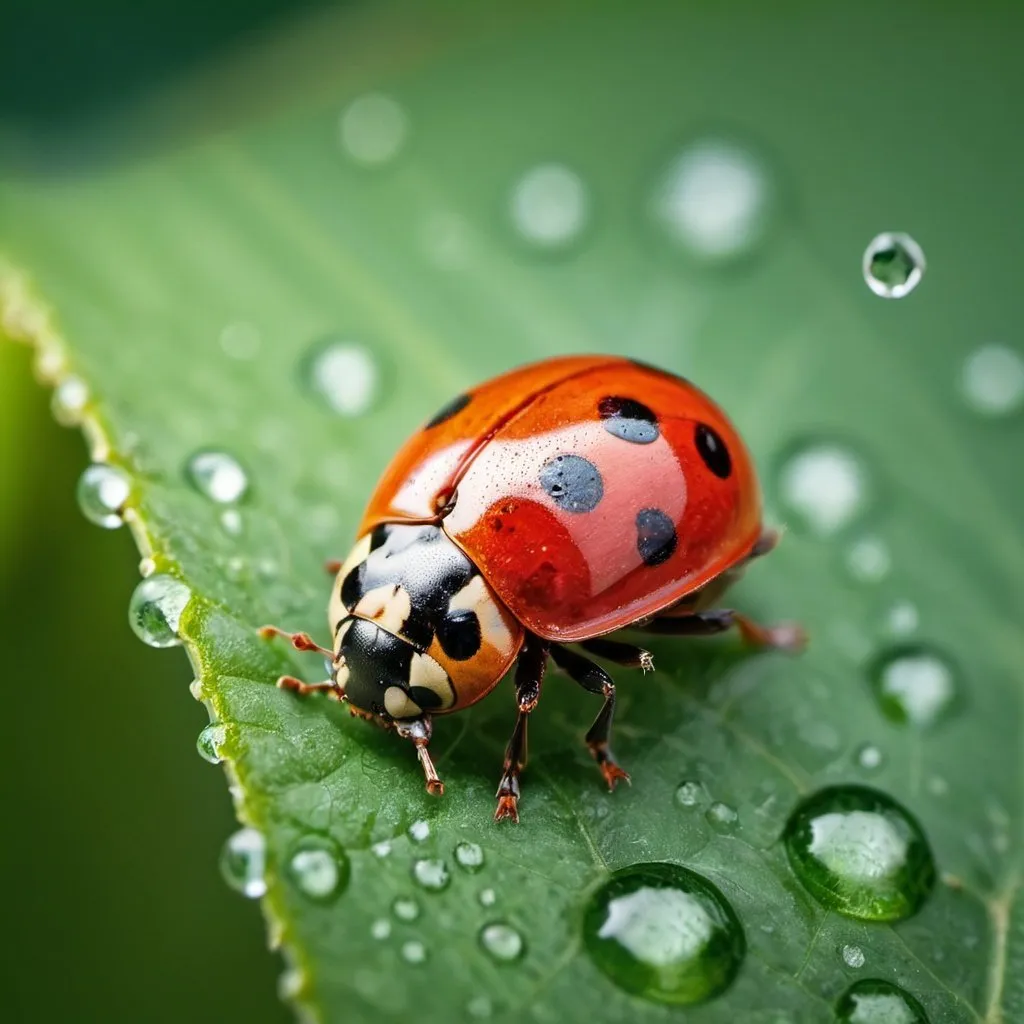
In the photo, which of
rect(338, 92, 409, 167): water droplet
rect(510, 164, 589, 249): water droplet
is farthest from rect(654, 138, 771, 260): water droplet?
rect(338, 92, 409, 167): water droplet

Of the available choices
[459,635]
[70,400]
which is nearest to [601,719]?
[459,635]

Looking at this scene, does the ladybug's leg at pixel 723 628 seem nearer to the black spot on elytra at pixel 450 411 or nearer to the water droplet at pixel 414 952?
the black spot on elytra at pixel 450 411

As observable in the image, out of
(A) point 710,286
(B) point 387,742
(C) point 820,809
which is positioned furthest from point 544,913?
(A) point 710,286

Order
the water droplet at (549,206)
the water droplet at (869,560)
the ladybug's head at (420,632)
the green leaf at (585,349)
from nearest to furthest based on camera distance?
the green leaf at (585,349) → the ladybug's head at (420,632) → the water droplet at (869,560) → the water droplet at (549,206)

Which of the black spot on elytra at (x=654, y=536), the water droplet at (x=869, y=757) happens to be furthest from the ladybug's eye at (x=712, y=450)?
the water droplet at (x=869, y=757)

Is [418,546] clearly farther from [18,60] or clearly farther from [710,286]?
[18,60]

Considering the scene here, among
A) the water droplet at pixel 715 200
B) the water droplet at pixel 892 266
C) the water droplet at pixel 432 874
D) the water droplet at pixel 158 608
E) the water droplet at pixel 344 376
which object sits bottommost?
the water droplet at pixel 432 874

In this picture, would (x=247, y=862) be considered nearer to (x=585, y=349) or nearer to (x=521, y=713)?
(x=521, y=713)
